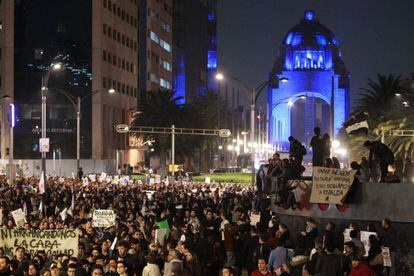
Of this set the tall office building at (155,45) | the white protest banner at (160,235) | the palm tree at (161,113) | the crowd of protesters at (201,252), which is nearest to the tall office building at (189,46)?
the tall office building at (155,45)

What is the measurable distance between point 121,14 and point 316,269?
9822 centimetres

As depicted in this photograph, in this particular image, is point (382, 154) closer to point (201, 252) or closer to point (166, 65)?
point (201, 252)

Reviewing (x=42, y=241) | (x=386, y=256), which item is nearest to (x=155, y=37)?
(x=42, y=241)

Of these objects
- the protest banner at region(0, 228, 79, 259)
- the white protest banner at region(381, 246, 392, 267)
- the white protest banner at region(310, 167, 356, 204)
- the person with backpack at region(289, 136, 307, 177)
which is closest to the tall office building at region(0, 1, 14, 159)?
the person with backpack at region(289, 136, 307, 177)

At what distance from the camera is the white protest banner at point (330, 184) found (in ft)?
74.7

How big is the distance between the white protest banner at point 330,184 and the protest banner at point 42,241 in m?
6.15

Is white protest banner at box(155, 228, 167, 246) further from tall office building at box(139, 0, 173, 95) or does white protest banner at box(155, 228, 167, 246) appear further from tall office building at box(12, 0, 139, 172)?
tall office building at box(139, 0, 173, 95)

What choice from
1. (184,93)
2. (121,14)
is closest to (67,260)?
(121,14)

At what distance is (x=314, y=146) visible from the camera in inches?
1045

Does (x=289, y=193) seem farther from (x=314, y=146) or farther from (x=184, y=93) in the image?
(x=184, y=93)

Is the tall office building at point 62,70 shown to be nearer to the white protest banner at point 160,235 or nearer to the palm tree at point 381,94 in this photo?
the palm tree at point 381,94

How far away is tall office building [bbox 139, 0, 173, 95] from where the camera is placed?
12469 centimetres

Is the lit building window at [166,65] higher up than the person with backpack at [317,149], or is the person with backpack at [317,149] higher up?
the lit building window at [166,65]

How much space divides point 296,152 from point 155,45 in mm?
105401
